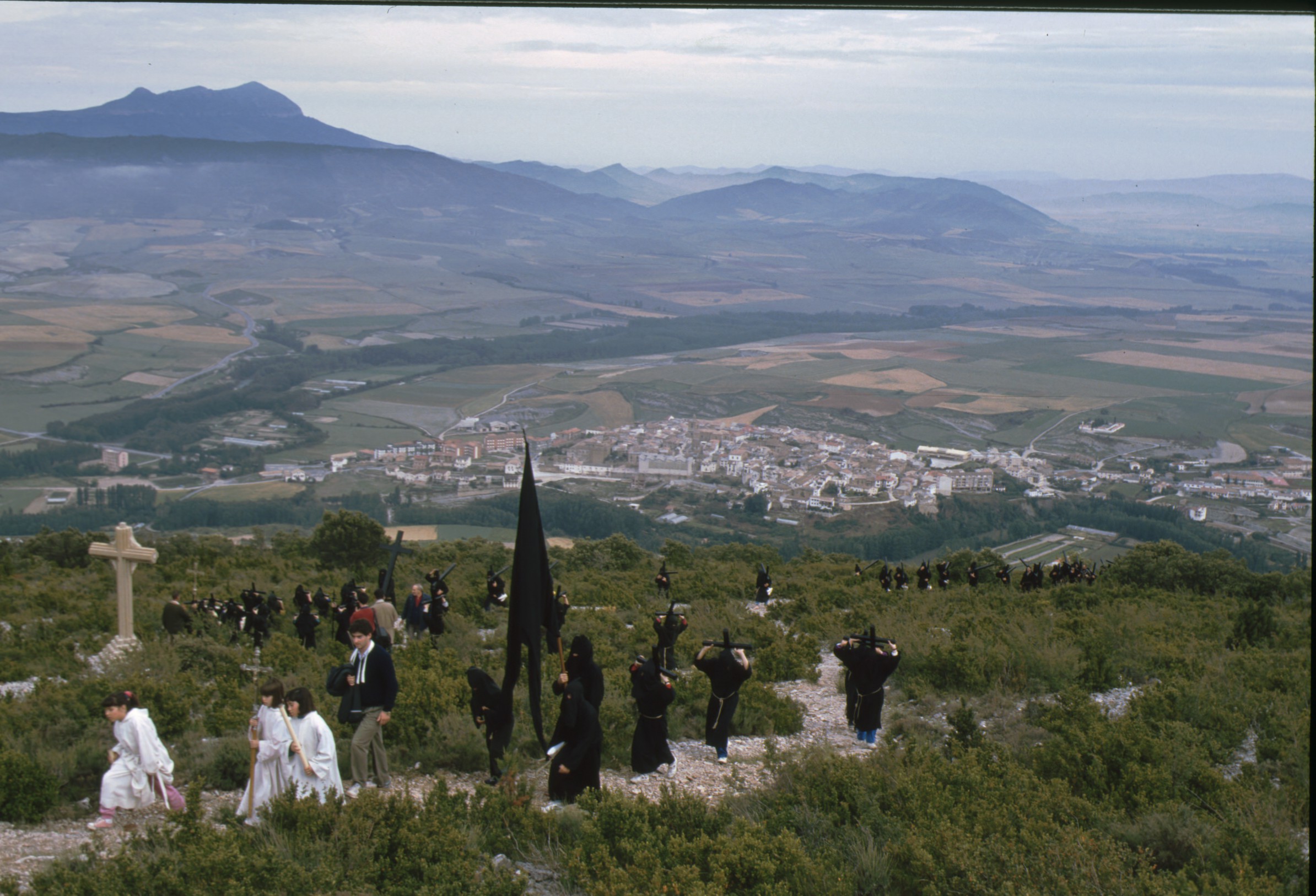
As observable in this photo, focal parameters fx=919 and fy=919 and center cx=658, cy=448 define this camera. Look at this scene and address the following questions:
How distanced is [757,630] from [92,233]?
6716 inches

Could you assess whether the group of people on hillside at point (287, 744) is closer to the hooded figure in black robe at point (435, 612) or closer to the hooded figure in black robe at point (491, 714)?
the hooded figure in black robe at point (491, 714)

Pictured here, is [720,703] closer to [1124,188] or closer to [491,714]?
[491,714]

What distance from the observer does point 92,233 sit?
5886 inches

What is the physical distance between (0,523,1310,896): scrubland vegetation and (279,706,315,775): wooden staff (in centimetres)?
39

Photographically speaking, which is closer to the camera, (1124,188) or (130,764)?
(130,764)

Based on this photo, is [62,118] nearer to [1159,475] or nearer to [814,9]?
[1159,475]

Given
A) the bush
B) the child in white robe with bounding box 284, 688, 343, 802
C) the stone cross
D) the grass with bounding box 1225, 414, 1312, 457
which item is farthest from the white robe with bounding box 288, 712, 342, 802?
the grass with bounding box 1225, 414, 1312, 457

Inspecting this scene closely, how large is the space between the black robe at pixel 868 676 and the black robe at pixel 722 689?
107cm

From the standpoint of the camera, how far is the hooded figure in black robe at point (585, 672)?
6.27m

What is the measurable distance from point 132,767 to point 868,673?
18.4ft

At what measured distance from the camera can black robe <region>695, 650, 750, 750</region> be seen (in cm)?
743

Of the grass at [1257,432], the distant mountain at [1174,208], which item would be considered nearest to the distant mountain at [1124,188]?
the distant mountain at [1174,208]

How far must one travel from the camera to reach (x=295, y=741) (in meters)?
5.71

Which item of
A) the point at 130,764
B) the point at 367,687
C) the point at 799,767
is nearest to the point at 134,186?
the point at 130,764
